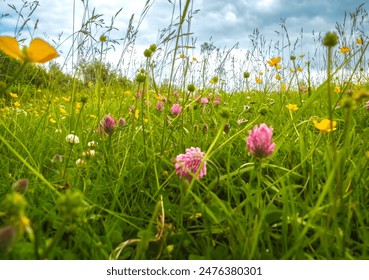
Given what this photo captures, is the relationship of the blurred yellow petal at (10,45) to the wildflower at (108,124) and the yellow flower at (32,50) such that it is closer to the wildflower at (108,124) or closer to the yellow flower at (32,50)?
the yellow flower at (32,50)

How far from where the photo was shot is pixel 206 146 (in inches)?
52.7

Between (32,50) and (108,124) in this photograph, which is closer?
(32,50)

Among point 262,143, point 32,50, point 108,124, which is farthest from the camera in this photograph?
point 108,124

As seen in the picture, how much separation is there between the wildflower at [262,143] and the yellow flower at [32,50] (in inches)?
18.1

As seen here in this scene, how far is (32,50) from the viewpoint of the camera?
63 cm

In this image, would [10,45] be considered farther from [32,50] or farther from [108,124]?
[108,124]

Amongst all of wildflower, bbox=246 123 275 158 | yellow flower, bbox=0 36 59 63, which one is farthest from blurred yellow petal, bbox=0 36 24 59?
wildflower, bbox=246 123 275 158

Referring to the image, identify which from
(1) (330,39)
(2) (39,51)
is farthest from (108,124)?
(1) (330,39)

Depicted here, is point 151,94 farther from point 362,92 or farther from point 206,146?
point 362,92

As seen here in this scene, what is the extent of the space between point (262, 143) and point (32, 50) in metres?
0.51

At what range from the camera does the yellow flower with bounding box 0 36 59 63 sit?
62 centimetres

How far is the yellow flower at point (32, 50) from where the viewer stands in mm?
622

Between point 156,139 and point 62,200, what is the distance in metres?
1.06

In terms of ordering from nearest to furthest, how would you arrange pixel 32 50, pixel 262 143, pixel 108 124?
1. pixel 32 50
2. pixel 262 143
3. pixel 108 124
